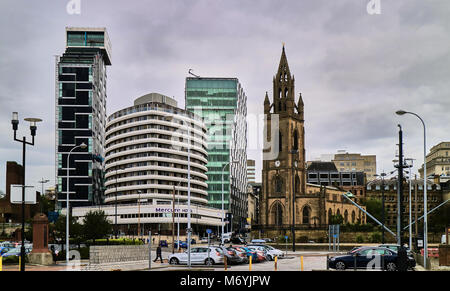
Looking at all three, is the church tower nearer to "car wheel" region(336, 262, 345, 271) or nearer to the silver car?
the silver car

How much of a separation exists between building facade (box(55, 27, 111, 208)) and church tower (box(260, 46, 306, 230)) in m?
62.3

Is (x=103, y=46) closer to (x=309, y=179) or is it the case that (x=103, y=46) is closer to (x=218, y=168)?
(x=218, y=168)

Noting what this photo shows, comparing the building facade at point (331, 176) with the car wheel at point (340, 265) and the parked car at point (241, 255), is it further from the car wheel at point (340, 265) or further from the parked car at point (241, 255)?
the car wheel at point (340, 265)

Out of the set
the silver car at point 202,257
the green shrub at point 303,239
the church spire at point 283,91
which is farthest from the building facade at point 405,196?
the silver car at point 202,257

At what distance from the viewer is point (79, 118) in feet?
566

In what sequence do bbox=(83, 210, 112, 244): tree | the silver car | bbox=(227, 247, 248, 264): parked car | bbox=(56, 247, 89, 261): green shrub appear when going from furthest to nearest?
bbox=(83, 210, 112, 244): tree < bbox=(56, 247, 89, 261): green shrub < bbox=(227, 247, 248, 264): parked car < the silver car


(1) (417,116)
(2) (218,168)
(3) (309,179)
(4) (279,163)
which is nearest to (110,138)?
(2) (218,168)

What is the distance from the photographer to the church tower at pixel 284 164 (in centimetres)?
13388

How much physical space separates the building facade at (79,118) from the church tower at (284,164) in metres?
62.3

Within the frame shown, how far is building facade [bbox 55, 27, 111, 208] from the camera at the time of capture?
16550 cm

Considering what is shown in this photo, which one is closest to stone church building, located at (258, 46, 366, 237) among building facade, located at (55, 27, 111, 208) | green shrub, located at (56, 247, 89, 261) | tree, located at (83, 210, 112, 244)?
building facade, located at (55, 27, 111, 208)
